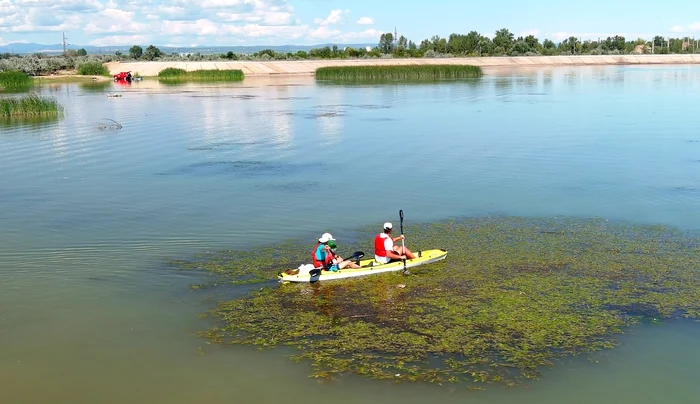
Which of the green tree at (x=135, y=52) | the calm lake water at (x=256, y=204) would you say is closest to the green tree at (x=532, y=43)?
the green tree at (x=135, y=52)

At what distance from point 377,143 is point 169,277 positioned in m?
19.9

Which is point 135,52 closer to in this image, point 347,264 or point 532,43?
point 532,43

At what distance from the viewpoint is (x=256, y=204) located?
22062 mm

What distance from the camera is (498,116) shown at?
146 ft

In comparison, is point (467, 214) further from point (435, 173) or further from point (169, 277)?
point (169, 277)

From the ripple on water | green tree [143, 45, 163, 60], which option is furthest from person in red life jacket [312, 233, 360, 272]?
green tree [143, 45, 163, 60]

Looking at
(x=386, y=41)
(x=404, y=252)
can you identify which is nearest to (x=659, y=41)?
(x=386, y=41)

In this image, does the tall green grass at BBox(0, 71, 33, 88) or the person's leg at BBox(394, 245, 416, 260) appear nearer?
the person's leg at BBox(394, 245, 416, 260)

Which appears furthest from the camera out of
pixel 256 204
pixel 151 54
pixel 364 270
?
pixel 151 54

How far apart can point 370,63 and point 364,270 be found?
98.0 metres

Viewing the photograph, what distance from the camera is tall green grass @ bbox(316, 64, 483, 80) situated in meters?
87.4

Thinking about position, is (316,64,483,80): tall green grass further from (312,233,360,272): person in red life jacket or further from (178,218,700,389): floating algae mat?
(312,233,360,272): person in red life jacket

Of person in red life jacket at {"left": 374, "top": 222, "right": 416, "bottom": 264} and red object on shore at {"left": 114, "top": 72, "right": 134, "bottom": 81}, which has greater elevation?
red object on shore at {"left": 114, "top": 72, "right": 134, "bottom": 81}

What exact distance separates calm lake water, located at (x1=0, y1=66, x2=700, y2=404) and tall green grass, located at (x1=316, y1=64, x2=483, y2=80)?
3712 cm
